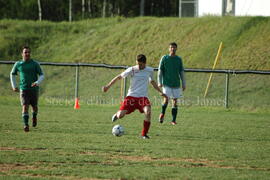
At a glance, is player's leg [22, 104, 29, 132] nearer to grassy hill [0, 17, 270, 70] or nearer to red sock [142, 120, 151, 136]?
red sock [142, 120, 151, 136]

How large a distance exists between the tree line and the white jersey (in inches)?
1871

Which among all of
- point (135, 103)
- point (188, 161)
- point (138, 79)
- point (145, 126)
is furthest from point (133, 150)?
point (138, 79)

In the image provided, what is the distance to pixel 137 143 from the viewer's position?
42.3 ft

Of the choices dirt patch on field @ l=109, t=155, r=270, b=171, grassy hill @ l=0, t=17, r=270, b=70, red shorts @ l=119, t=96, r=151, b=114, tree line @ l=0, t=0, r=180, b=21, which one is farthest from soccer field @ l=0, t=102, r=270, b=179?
tree line @ l=0, t=0, r=180, b=21

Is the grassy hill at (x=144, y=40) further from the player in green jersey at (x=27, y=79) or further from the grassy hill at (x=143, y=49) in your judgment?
the player in green jersey at (x=27, y=79)

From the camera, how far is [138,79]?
1382 cm

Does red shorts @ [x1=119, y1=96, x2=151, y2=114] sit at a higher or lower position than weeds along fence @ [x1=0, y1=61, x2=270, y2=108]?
higher

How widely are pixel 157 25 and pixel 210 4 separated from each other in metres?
4.19

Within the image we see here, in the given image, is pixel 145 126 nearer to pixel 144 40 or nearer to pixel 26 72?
pixel 26 72

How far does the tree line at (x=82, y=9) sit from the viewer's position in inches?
2469

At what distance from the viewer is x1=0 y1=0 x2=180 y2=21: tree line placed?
6272 centimetres

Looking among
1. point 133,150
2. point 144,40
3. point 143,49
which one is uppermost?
point 144,40

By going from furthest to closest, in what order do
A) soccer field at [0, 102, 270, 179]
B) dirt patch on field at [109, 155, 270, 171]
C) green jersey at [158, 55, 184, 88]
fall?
green jersey at [158, 55, 184, 88], dirt patch on field at [109, 155, 270, 171], soccer field at [0, 102, 270, 179]

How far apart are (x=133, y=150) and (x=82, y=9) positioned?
53445 millimetres
